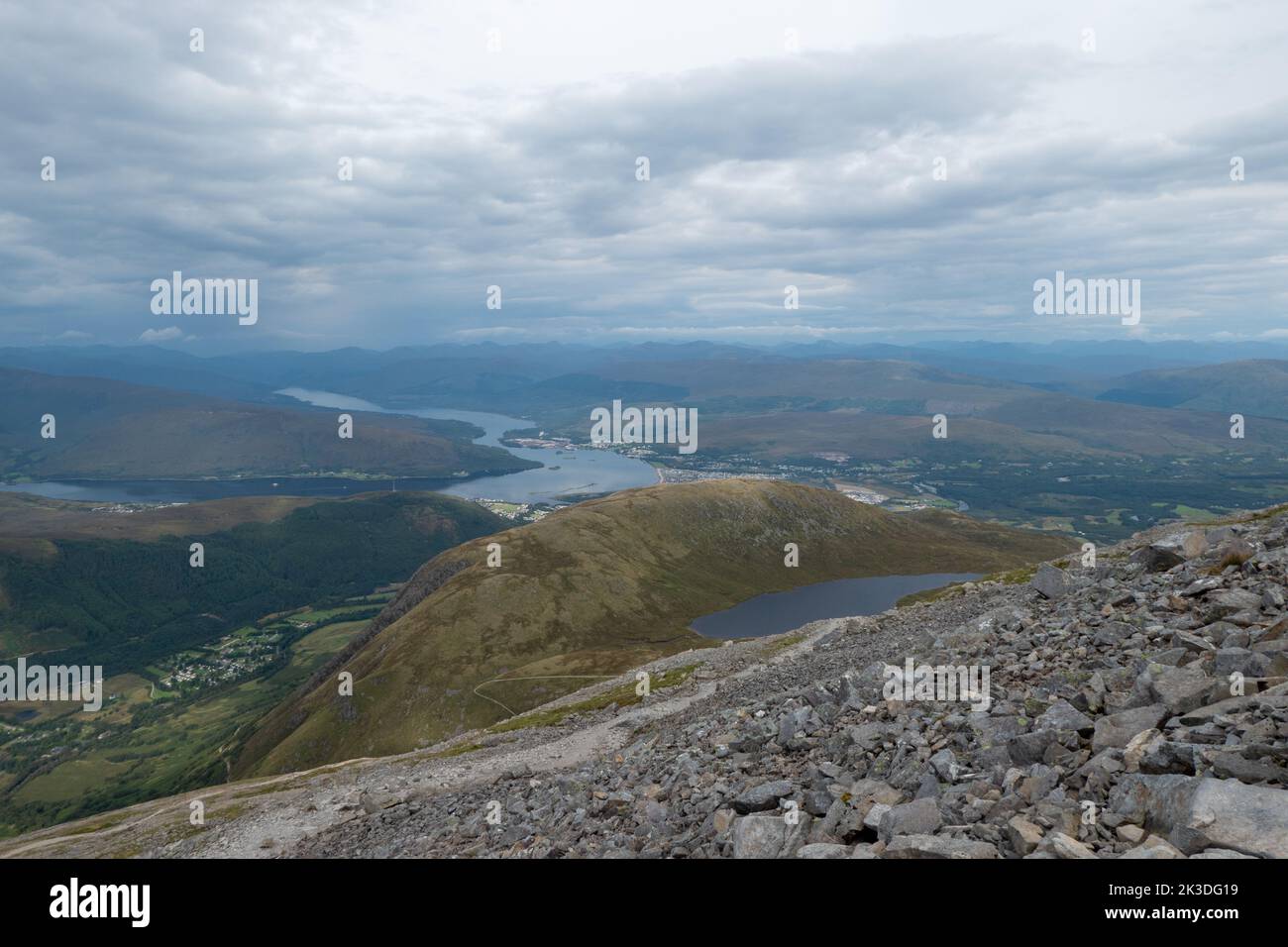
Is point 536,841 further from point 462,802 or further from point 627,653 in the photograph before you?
point 627,653

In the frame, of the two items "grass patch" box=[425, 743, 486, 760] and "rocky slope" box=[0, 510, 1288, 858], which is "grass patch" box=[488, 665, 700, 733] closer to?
"grass patch" box=[425, 743, 486, 760]

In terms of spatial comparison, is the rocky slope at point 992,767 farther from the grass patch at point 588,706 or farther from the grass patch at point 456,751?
the grass patch at point 588,706

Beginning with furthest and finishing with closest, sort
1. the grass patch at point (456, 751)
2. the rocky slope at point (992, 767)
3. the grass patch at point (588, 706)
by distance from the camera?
the grass patch at point (588, 706) → the grass patch at point (456, 751) → the rocky slope at point (992, 767)

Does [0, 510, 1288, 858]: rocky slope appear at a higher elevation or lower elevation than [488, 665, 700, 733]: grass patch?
higher

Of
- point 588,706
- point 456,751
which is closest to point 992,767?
point 456,751

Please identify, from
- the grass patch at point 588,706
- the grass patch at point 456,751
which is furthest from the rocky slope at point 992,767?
the grass patch at point 588,706

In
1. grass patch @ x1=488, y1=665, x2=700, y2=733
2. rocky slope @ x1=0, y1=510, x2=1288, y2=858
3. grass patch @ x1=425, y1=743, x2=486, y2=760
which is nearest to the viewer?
rocky slope @ x1=0, y1=510, x2=1288, y2=858

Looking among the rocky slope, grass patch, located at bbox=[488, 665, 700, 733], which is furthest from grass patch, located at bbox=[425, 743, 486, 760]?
the rocky slope

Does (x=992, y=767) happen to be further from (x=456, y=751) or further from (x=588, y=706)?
(x=588, y=706)
